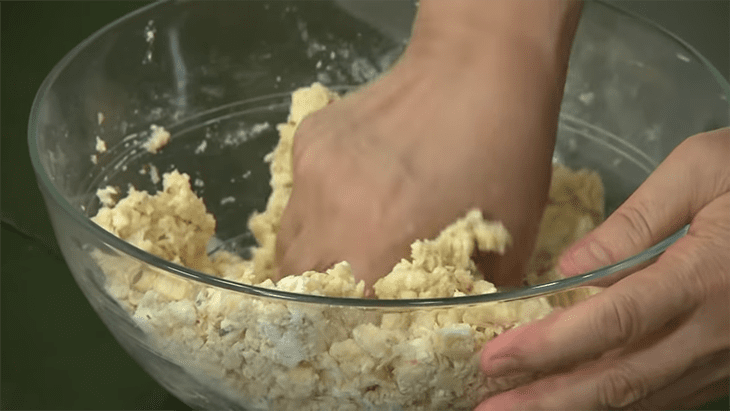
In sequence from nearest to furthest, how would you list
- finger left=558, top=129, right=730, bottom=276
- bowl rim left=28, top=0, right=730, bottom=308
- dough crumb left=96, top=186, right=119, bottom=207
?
bowl rim left=28, top=0, right=730, bottom=308
finger left=558, top=129, right=730, bottom=276
dough crumb left=96, top=186, right=119, bottom=207

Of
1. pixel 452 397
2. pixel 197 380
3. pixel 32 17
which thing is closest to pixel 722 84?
pixel 452 397

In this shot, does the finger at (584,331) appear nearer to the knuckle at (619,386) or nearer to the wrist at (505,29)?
the knuckle at (619,386)

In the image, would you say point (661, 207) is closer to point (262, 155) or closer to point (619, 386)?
point (619, 386)

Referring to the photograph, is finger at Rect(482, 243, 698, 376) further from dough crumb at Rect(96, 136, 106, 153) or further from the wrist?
dough crumb at Rect(96, 136, 106, 153)

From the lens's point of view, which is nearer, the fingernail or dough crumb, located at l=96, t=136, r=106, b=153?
the fingernail

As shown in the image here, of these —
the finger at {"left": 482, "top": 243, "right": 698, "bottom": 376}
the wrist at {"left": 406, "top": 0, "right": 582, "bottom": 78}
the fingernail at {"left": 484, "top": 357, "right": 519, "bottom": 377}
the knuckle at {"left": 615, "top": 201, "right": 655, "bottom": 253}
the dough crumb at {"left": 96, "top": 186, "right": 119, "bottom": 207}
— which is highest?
the wrist at {"left": 406, "top": 0, "right": 582, "bottom": 78}

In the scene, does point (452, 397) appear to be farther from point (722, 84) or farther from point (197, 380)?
point (722, 84)

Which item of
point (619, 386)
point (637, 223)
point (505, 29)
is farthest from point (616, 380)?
point (505, 29)

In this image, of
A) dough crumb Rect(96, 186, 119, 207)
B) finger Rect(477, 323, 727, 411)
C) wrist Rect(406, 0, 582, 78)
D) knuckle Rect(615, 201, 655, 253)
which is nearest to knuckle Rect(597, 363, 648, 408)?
finger Rect(477, 323, 727, 411)
